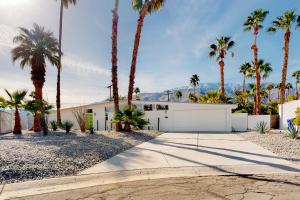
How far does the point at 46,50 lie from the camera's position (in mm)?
23531

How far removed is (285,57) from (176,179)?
26643mm

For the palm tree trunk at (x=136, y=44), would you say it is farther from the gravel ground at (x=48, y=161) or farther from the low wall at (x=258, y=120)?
the low wall at (x=258, y=120)

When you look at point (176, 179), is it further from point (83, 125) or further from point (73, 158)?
point (83, 125)

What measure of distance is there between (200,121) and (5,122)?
59.2 feet

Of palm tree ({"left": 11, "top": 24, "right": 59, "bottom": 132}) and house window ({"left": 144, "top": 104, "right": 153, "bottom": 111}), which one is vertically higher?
palm tree ({"left": 11, "top": 24, "right": 59, "bottom": 132})

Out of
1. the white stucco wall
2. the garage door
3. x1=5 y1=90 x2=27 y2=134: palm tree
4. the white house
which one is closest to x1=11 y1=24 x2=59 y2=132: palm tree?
x1=5 y1=90 x2=27 y2=134: palm tree

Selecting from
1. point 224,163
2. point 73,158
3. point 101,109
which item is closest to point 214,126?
point 101,109

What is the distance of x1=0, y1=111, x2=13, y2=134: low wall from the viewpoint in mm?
23459

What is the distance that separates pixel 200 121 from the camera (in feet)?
80.8

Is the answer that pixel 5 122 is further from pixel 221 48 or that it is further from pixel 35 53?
pixel 221 48

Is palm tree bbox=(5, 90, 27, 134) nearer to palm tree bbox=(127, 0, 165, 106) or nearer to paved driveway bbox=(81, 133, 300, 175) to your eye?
palm tree bbox=(127, 0, 165, 106)

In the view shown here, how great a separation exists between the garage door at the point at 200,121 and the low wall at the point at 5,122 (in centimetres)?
1530

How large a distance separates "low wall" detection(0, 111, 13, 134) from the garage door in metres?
15.3

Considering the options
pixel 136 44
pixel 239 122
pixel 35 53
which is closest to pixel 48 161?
pixel 136 44
